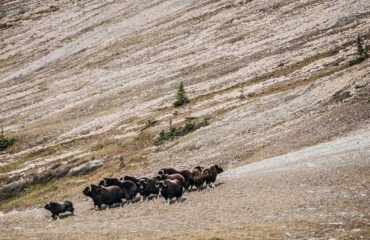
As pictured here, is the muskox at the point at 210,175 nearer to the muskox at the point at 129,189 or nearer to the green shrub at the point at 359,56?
the muskox at the point at 129,189

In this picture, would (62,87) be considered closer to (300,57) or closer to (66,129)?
(66,129)

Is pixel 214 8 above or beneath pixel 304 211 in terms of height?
above

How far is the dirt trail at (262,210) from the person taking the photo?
18.7 m

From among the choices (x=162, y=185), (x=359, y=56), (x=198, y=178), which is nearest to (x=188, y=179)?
(x=198, y=178)

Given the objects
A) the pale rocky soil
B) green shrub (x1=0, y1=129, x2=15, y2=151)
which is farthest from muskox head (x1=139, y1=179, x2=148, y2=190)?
green shrub (x1=0, y1=129, x2=15, y2=151)

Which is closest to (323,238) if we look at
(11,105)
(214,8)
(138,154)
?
(138,154)

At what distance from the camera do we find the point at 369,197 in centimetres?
2177

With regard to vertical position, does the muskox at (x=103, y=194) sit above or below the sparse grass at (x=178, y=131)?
above

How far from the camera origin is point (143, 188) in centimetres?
3148

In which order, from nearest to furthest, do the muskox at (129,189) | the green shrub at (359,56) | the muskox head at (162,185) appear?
the muskox head at (162,185)
the muskox at (129,189)
the green shrub at (359,56)

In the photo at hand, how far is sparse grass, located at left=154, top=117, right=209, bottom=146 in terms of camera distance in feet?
172

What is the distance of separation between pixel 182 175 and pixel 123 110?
42.6 m

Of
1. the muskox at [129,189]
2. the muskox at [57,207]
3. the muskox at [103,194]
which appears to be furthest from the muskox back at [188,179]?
the muskox at [57,207]

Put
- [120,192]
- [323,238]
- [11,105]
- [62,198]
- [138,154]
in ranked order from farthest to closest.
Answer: [11,105], [138,154], [62,198], [120,192], [323,238]
